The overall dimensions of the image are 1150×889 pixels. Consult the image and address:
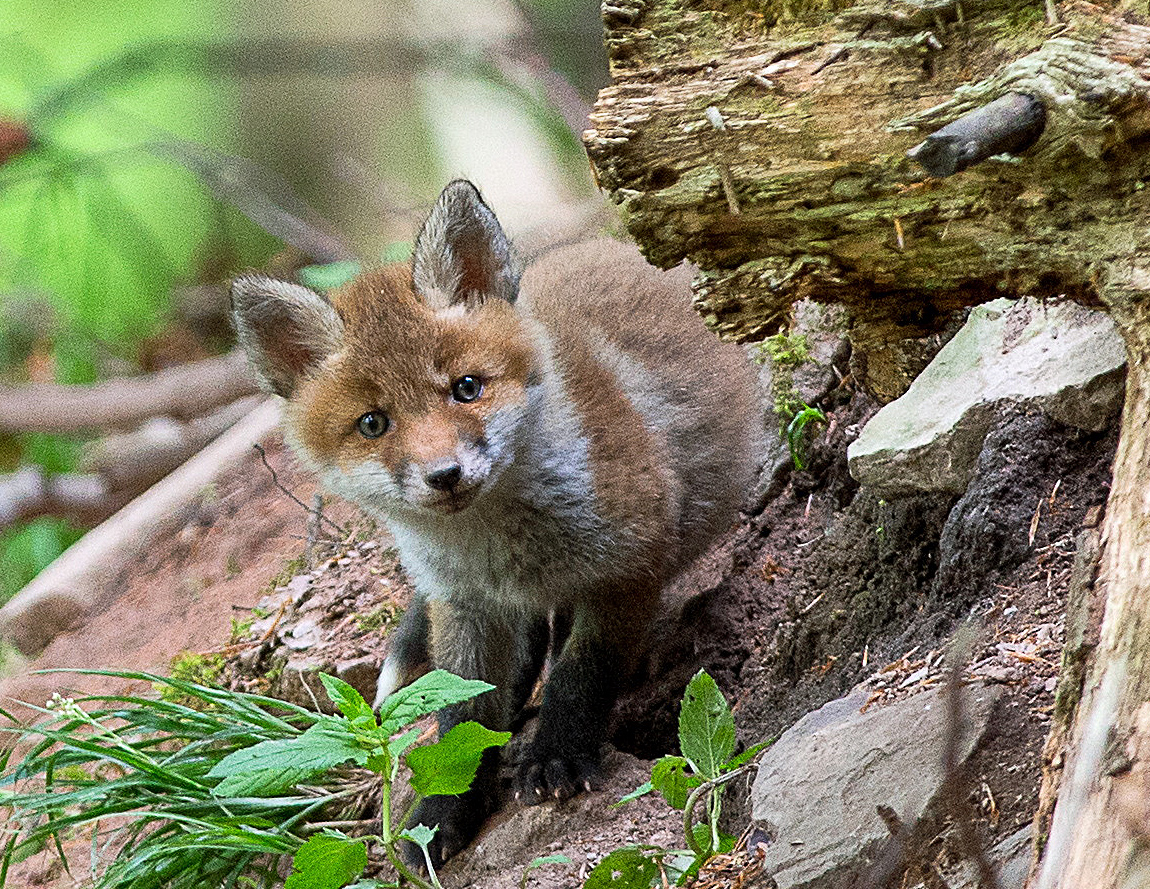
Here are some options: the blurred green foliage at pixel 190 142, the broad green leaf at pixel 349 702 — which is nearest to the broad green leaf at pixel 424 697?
the broad green leaf at pixel 349 702

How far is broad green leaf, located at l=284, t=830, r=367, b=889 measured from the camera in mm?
2008

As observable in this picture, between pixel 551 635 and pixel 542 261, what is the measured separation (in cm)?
121

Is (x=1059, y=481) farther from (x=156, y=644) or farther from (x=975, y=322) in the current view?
(x=156, y=644)

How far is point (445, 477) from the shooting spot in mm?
2500

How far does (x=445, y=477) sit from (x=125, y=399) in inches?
131

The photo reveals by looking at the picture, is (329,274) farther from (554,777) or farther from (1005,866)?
(1005,866)

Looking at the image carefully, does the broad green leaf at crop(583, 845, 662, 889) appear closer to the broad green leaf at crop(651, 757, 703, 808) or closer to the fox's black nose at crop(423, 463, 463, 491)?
the broad green leaf at crop(651, 757, 703, 808)

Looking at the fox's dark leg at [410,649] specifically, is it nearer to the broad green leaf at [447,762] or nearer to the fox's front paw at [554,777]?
the fox's front paw at [554,777]

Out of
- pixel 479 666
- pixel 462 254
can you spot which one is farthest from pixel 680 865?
pixel 462 254

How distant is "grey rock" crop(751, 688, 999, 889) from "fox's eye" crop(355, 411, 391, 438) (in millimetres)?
1159

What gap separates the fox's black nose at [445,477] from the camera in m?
2.50

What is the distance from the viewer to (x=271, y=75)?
21.9ft

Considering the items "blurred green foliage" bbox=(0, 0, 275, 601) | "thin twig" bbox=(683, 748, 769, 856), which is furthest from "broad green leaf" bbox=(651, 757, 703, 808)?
"blurred green foliage" bbox=(0, 0, 275, 601)

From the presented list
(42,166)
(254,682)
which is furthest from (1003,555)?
(42,166)
